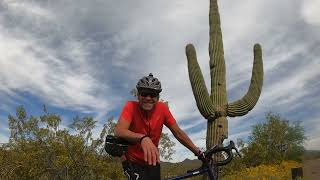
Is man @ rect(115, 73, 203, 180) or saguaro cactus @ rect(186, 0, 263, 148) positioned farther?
saguaro cactus @ rect(186, 0, 263, 148)

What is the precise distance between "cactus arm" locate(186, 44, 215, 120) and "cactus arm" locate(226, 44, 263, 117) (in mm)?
689

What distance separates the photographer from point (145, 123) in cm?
398

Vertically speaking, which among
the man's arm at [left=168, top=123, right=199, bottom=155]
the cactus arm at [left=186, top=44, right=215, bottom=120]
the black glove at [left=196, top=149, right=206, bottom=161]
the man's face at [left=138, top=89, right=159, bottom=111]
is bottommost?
the black glove at [left=196, top=149, right=206, bottom=161]

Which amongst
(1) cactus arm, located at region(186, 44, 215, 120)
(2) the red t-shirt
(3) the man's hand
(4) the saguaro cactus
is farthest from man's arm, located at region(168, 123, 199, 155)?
(1) cactus arm, located at region(186, 44, 215, 120)

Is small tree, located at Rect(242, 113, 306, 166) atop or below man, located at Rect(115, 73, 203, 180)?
atop

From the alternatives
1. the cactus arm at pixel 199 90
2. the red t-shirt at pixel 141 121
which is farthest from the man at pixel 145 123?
the cactus arm at pixel 199 90

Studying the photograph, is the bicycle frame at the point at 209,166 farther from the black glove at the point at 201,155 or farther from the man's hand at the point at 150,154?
Answer: the man's hand at the point at 150,154

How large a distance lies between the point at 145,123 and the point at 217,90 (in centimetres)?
1030

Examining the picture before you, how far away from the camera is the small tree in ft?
134

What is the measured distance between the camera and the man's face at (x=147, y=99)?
383cm

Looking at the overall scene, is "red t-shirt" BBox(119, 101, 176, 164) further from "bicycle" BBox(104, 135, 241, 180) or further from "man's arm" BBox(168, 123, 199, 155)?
"bicycle" BBox(104, 135, 241, 180)

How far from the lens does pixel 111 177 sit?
21.8 meters

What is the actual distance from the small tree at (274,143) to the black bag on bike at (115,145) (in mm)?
37632

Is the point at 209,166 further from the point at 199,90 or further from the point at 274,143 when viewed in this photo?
the point at 274,143
